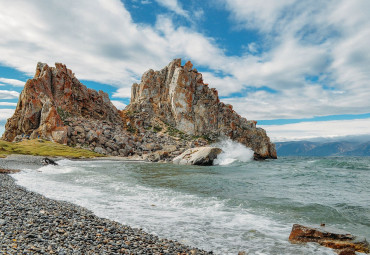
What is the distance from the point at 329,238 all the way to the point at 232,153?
92480mm

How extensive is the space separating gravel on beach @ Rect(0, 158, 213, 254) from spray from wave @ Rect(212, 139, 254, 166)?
65.8m

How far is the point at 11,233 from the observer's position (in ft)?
26.7

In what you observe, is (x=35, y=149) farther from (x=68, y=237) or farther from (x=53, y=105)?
(x=68, y=237)

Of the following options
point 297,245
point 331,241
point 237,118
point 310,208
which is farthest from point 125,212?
point 237,118

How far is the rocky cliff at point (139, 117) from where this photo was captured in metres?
106

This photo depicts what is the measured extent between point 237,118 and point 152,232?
6353 inches

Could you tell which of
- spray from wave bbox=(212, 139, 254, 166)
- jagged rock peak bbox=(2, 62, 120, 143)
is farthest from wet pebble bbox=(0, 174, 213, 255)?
jagged rock peak bbox=(2, 62, 120, 143)

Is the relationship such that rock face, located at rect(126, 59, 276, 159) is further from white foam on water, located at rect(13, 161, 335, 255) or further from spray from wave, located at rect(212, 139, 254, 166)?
white foam on water, located at rect(13, 161, 335, 255)

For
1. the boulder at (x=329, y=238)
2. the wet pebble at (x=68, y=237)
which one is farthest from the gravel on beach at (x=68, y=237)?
the boulder at (x=329, y=238)

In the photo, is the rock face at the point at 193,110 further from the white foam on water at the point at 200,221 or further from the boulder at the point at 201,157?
the white foam on water at the point at 200,221

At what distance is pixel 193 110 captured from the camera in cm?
16050

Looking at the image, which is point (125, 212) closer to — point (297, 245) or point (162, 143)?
point (297, 245)

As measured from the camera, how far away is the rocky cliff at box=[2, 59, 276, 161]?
106 m

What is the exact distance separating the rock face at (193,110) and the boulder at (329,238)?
466ft
